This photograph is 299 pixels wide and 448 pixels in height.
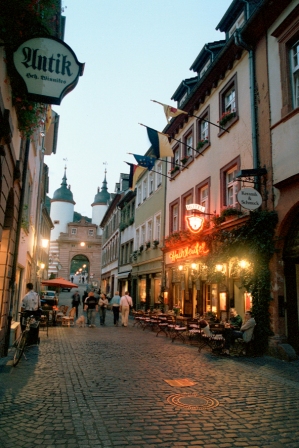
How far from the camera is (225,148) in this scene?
14945mm

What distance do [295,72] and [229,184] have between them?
485cm

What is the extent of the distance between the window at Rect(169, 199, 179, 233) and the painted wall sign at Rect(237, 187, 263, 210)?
9.69m

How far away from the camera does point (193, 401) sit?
6.03 metres

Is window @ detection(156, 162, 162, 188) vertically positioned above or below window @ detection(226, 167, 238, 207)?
above

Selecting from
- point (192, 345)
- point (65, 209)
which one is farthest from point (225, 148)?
point (65, 209)

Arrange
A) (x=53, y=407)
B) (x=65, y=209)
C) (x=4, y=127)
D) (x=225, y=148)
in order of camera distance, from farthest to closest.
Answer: (x=65, y=209), (x=225, y=148), (x=4, y=127), (x=53, y=407)

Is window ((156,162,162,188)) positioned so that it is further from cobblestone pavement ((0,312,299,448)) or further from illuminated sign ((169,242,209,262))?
cobblestone pavement ((0,312,299,448))

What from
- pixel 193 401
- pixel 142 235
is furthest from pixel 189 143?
pixel 193 401

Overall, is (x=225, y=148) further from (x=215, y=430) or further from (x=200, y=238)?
(x=215, y=430)

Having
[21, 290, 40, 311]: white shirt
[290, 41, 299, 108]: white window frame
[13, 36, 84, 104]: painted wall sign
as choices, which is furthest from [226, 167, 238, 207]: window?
[13, 36, 84, 104]: painted wall sign

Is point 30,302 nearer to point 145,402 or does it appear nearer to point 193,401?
point 145,402

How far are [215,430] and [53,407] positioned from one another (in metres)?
2.37

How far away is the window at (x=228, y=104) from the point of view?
563 inches

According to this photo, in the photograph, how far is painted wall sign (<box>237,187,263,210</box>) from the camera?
10922 millimetres
